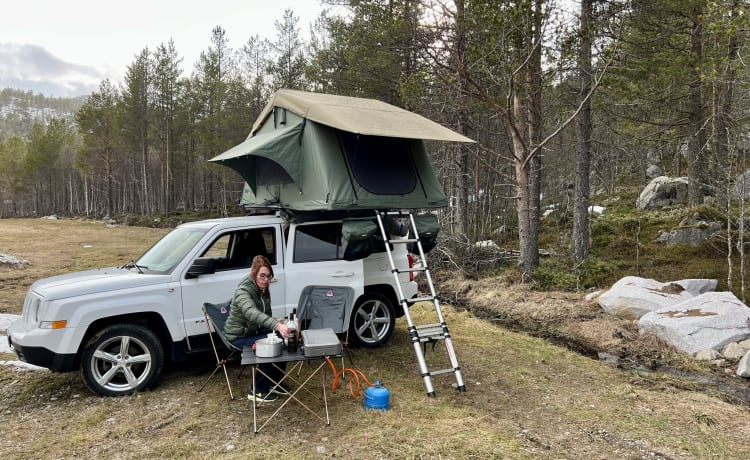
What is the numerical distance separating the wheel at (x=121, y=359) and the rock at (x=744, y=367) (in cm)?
724

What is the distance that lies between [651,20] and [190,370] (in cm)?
1375

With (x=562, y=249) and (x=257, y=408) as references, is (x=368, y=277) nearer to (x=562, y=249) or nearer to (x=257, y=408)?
(x=257, y=408)

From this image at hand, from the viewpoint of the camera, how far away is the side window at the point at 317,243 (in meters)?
5.98

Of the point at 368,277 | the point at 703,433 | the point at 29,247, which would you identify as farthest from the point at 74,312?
the point at 29,247

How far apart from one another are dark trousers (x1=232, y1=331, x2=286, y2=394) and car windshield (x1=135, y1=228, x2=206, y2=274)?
48.7 inches

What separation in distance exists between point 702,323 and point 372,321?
5103 mm

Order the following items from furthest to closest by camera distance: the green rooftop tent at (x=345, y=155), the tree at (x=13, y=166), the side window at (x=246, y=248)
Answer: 1. the tree at (x=13, y=166)
2. the green rooftop tent at (x=345, y=155)
3. the side window at (x=246, y=248)

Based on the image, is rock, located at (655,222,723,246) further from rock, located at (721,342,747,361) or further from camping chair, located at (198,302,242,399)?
camping chair, located at (198,302,242,399)

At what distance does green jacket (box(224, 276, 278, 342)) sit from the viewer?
468 cm

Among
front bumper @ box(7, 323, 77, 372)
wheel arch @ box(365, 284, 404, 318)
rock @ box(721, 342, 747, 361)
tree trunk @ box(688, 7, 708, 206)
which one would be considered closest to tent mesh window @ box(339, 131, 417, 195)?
wheel arch @ box(365, 284, 404, 318)

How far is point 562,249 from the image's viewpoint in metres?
13.8

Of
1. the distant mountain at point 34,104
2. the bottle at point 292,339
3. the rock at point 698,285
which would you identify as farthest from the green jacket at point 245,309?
the distant mountain at point 34,104

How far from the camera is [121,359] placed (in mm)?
4848

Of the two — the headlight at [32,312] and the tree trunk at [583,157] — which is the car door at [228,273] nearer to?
the headlight at [32,312]
